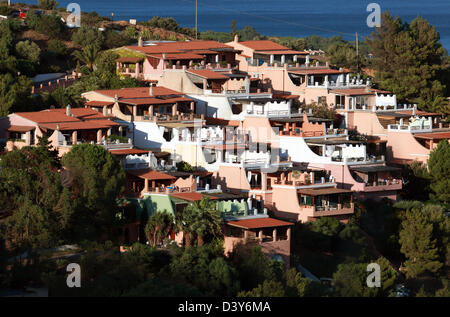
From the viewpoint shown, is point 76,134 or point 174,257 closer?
point 174,257

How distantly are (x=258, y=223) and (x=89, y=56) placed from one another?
25.4 m

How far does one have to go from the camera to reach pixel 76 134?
51.9m

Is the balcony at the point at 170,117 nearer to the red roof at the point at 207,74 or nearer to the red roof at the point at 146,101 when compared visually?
the red roof at the point at 146,101

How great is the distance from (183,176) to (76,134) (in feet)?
16.9

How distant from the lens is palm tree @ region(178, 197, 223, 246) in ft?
144

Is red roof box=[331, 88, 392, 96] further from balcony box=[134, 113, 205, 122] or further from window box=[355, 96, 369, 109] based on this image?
balcony box=[134, 113, 205, 122]

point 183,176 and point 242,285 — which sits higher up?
point 183,176

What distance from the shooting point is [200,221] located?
144 feet

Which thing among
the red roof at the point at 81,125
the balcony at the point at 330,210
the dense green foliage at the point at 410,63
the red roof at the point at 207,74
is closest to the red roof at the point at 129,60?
the red roof at the point at 207,74

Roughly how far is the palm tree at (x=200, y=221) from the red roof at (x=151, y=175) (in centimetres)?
433

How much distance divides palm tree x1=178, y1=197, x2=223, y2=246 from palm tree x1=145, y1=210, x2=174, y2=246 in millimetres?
695

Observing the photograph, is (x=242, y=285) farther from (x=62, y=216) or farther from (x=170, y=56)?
(x=170, y=56)

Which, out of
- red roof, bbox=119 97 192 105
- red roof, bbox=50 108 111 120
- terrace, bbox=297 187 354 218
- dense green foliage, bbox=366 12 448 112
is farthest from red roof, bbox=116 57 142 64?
terrace, bbox=297 187 354 218

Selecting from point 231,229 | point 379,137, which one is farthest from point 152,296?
point 379,137
